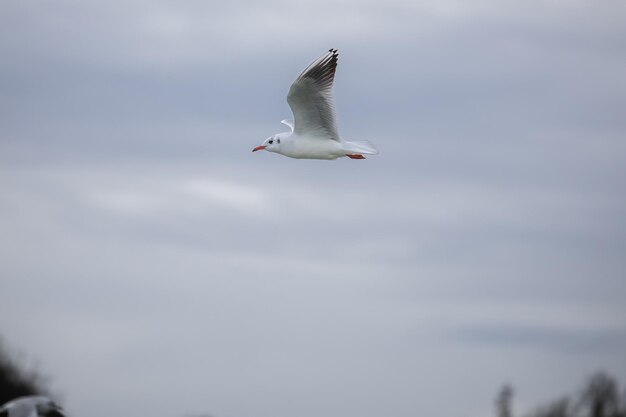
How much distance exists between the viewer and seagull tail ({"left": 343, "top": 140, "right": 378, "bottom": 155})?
72.7 ft

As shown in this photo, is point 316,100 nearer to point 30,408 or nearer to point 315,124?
point 315,124

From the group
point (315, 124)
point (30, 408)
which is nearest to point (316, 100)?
point (315, 124)

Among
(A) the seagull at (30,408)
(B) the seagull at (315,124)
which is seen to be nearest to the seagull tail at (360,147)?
(B) the seagull at (315,124)

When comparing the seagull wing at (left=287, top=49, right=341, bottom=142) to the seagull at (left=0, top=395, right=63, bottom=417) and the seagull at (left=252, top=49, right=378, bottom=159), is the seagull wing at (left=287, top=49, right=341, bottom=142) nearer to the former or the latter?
the seagull at (left=252, top=49, right=378, bottom=159)

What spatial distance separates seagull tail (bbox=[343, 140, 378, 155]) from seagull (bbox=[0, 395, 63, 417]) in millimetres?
6867

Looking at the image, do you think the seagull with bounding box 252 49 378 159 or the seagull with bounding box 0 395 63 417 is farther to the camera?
the seagull with bounding box 252 49 378 159

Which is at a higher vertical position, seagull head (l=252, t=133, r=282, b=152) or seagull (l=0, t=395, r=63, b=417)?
seagull head (l=252, t=133, r=282, b=152)

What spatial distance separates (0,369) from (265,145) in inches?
206

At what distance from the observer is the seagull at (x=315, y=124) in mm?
22125

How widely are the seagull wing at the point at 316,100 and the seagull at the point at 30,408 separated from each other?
272 inches

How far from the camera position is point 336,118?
74.3ft

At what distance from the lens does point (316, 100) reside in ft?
73.3

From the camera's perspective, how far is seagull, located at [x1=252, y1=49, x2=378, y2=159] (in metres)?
22.1

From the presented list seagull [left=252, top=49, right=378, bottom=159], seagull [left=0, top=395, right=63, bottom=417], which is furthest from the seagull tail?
seagull [left=0, top=395, right=63, bottom=417]
